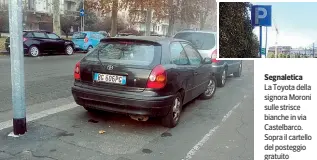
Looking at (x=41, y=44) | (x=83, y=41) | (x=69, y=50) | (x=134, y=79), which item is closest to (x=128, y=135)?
(x=134, y=79)

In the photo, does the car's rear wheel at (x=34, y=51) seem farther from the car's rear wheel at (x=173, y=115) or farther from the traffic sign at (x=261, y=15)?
the traffic sign at (x=261, y=15)

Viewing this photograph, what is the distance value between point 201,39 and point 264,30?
638cm

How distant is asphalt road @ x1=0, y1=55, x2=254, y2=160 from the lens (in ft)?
12.6

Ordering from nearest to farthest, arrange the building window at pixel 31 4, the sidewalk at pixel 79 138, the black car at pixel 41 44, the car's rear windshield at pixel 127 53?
the sidewalk at pixel 79 138 → the car's rear windshield at pixel 127 53 → the black car at pixel 41 44 → the building window at pixel 31 4

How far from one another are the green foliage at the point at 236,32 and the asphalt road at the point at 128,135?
623mm

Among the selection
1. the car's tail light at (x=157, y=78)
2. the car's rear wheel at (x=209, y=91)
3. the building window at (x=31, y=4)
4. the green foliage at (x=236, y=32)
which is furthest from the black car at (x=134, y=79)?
the building window at (x=31, y=4)

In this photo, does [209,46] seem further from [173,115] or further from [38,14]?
[38,14]

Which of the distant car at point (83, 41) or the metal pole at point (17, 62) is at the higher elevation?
the distant car at point (83, 41)

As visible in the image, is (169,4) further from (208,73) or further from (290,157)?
(290,157)

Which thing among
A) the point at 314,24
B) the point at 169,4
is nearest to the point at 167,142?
the point at 314,24

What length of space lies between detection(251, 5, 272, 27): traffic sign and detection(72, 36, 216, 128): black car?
2.46 metres

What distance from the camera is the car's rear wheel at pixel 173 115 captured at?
486 centimetres

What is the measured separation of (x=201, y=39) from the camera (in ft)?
27.9

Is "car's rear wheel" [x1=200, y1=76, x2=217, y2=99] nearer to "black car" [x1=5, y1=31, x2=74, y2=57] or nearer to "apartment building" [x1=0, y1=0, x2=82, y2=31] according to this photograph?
"black car" [x1=5, y1=31, x2=74, y2=57]
